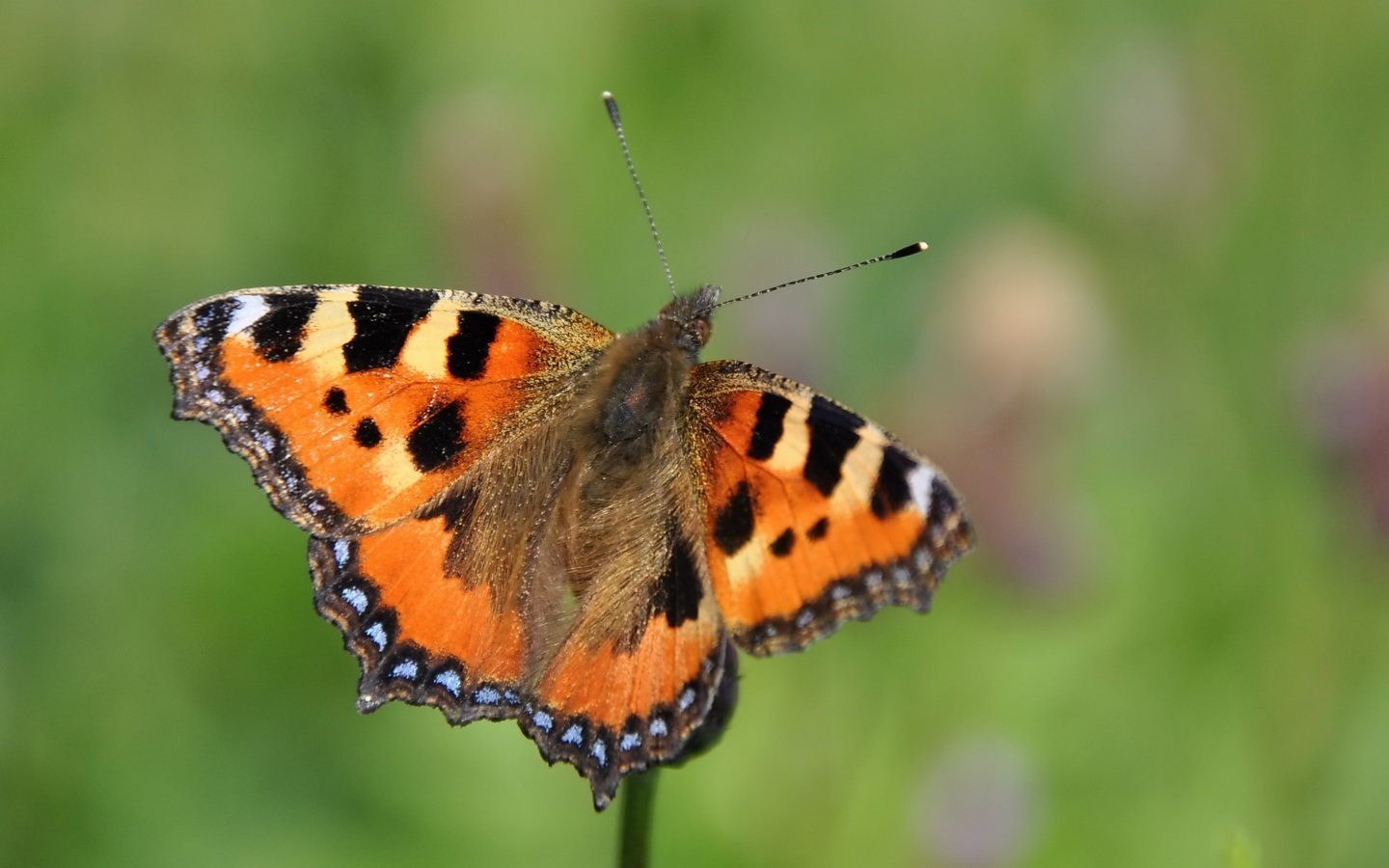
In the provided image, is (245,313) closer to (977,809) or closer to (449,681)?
Answer: (449,681)

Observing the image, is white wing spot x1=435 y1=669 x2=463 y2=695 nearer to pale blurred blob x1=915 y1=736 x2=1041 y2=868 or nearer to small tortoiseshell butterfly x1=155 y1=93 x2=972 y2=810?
small tortoiseshell butterfly x1=155 y1=93 x2=972 y2=810

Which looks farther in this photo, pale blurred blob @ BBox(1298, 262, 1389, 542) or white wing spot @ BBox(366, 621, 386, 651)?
pale blurred blob @ BBox(1298, 262, 1389, 542)

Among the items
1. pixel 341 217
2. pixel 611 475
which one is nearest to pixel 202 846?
pixel 611 475

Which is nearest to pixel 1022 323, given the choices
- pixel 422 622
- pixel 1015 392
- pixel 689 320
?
pixel 1015 392

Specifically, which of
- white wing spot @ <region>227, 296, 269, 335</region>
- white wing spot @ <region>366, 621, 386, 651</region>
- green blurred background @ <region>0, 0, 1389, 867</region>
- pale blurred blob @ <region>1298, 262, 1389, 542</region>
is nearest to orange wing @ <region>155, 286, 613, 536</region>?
white wing spot @ <region>227, 296, 269, 335</region>

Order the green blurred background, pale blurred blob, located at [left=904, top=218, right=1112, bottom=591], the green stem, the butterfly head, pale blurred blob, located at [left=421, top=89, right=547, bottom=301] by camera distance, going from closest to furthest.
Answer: the green stem, the butterfly head, the green blurred background, pale blurred blob, located at [left=904, top=218, right=1112, bottom=591], pale blurred blob, located at [left=421, top=89, right=547, bottom=301]

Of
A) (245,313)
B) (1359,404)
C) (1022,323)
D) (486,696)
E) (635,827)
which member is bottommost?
(1359,404)

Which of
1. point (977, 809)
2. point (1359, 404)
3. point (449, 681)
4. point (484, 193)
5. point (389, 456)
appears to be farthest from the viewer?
point (484, 193)

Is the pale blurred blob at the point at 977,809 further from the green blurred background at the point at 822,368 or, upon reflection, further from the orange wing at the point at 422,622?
the orange wing at the point at 422,622
